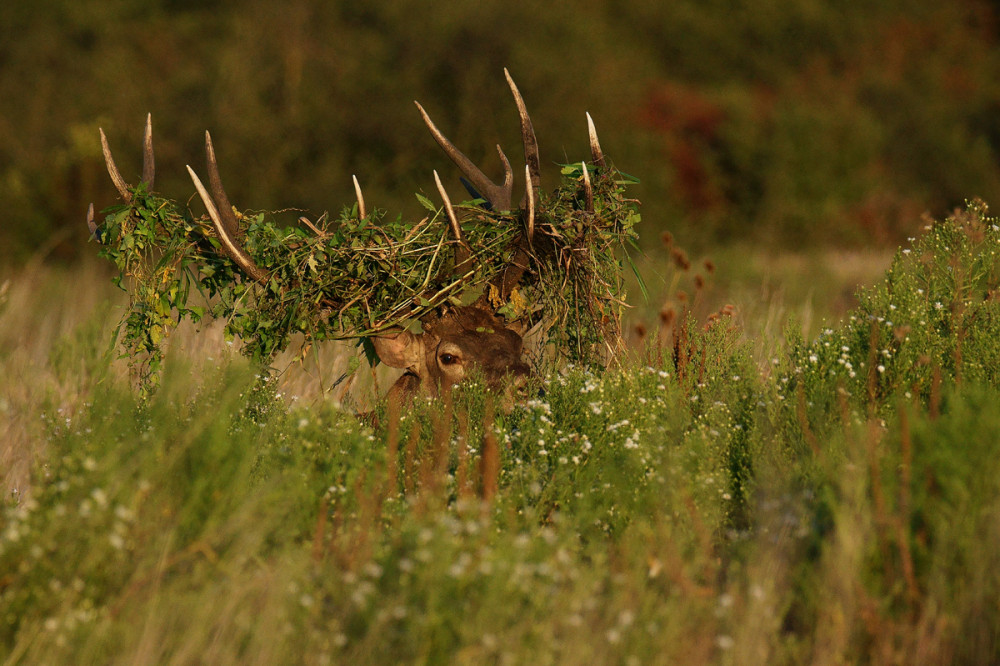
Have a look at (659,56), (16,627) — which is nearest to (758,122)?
(659,56)

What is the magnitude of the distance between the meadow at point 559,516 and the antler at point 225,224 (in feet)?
1.90

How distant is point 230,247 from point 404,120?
16332 millimetres

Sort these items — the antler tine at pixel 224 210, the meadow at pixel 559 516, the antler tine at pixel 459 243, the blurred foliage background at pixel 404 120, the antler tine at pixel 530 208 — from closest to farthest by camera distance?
1. the meadow at pixel 559 516
2. the antler tine at pixel 530 208
3. the antler tine at pixel 459 243
4. the antler tine at pixel 224 210
5. the blurred foliage background at pixel 404 120

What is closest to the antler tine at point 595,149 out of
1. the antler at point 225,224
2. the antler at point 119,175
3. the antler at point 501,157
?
the antler at point 501,157

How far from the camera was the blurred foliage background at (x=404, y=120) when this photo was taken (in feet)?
64.4

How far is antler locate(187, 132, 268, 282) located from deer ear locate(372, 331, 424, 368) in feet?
2.13

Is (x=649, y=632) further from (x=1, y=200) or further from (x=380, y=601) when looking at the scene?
(x=1, y=200)

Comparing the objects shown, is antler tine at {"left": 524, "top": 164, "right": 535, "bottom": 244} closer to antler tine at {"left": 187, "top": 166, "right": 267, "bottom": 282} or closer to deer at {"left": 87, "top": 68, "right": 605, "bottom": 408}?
deer at {"left": 87, "top": 68, "right": 605, "bottom": 408}

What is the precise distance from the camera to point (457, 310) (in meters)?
4.81

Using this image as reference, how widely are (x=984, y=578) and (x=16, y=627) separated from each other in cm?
301

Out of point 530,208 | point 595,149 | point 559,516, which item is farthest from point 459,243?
point 559,516

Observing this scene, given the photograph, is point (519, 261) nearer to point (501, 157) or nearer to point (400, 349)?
point (501, 157)

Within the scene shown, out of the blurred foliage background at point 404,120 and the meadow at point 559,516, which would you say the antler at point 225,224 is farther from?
the blurred foliage background at point 404,120

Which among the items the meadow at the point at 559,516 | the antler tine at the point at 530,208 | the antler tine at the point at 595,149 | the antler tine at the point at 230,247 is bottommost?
the meadow at the point at 559,516
